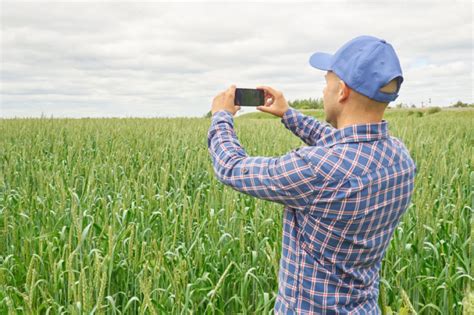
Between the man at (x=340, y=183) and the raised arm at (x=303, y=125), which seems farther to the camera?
the raised arm at (x=303, y=125)

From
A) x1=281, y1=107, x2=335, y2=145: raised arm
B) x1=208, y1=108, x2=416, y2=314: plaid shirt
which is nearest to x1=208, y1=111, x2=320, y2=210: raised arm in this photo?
x1=208, y1=108, x2=416, y2=314: plaid shirt

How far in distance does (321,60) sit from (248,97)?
0.31m

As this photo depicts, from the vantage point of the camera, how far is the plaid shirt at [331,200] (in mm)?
1495

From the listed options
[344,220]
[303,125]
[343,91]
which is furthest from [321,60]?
[344,220]

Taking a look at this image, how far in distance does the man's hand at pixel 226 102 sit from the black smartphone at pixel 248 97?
0.10ft

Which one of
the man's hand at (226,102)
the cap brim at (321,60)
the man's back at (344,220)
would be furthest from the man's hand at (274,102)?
the man's back at (344,220)

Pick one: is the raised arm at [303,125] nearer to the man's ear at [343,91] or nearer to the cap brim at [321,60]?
the cap brim at [321,60]

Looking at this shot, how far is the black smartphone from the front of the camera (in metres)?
1.86

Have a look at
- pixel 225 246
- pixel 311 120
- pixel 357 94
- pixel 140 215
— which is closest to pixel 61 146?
pixel 140 215

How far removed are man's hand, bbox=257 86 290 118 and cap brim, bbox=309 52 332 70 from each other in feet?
0.83

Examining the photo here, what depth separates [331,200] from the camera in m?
1.49

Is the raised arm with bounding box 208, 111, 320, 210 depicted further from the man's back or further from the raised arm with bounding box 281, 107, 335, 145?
the raised arm with bounding box 281, 107, 335, 145

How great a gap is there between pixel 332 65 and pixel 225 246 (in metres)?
1.65

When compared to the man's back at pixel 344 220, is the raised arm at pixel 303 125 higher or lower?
higher
